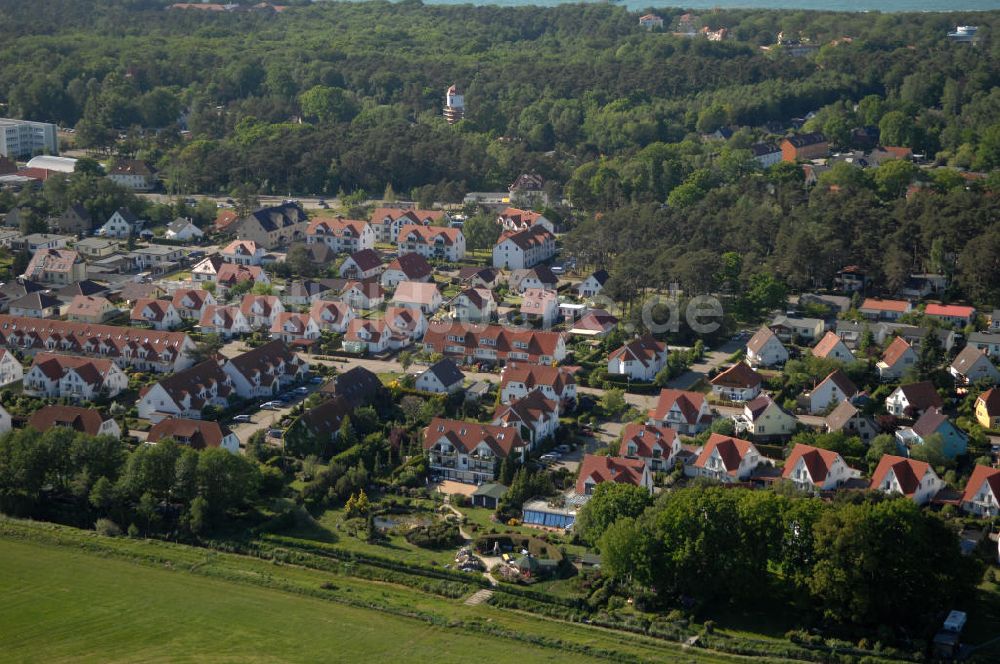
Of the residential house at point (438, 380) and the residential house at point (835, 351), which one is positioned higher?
the residential house at point (835, 351)

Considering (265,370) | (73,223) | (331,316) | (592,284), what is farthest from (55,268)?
(592,284)

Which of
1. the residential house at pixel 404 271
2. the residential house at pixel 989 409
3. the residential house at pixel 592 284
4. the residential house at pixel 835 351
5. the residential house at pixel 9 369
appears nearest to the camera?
the residential house at pixel 989 409

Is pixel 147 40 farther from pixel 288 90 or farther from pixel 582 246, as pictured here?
pixel 582 246

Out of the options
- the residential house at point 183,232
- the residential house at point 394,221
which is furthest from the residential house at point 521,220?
the residential house at point 183,232

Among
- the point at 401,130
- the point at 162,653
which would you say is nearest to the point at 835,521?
the point at 162,653

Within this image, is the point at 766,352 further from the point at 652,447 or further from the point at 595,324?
the point at 652,447

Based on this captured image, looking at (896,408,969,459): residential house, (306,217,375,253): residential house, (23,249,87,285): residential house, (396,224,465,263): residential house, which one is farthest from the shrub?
(306,217,375,253): residential house

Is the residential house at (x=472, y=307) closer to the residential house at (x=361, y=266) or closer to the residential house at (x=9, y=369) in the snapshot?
the residential house at (x=361, y=266)
